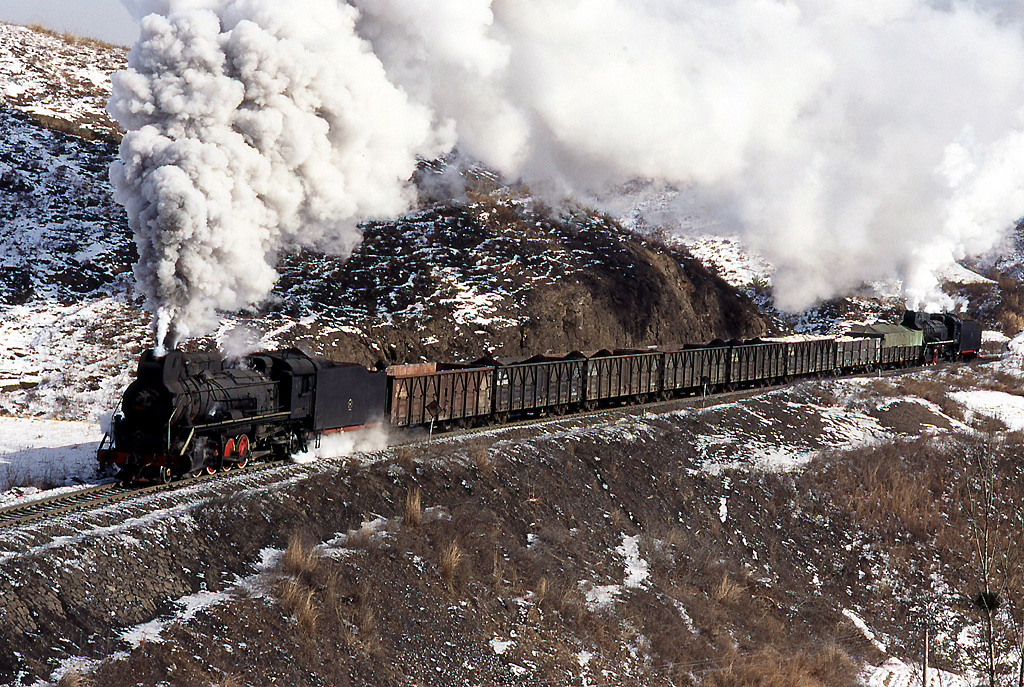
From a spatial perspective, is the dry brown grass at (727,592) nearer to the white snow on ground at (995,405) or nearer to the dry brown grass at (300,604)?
A: the dry brown grass at (300,604)

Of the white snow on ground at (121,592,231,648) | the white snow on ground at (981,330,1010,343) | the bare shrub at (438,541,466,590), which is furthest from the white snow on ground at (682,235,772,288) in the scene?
the white snow on ground at (121,592,231,648)

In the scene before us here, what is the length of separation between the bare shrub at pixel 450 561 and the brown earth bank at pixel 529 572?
1.8 inches

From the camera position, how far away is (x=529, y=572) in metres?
16.2

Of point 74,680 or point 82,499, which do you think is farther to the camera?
point 82,499

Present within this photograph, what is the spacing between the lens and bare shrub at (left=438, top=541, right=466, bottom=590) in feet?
49.5

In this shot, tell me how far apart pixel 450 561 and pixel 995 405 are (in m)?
34.4

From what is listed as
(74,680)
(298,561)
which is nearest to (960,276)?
(298,561)

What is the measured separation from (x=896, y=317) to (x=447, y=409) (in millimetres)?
52892

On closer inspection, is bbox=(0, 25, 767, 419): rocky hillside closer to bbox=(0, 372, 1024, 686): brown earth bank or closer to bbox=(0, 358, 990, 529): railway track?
bbox=(0, 358, 990, 529): railway track

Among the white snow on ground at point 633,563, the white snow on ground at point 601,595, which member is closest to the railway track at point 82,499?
the white snow on ground at point 601,595

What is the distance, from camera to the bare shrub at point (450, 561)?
15102 millimetres

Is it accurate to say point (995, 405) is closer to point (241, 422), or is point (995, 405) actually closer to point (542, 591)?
point (542, 591)

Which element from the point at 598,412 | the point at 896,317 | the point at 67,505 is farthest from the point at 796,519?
the point at 896,317

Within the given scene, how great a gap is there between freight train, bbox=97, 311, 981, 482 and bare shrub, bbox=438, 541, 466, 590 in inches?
224
